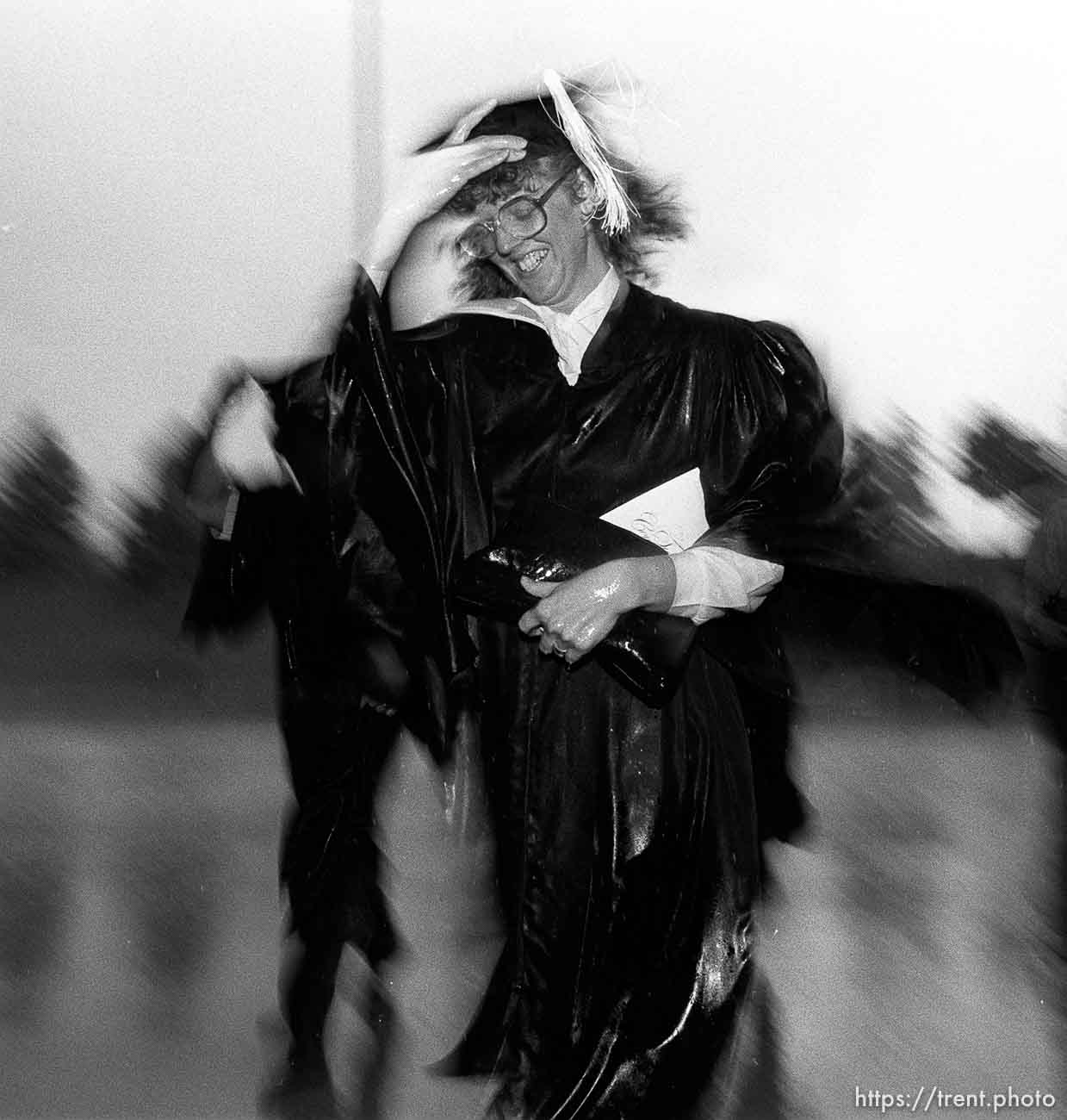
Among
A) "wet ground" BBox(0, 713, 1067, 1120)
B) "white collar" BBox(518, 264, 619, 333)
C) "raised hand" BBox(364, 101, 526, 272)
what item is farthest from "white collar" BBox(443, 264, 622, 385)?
"wet ground" BBox(0, 713, 1067, 1120)

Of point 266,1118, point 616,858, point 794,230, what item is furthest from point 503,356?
point 266,1118

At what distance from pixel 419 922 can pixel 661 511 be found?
54 centimetres

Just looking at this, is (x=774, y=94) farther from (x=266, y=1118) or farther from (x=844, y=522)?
(x=266, y=1118)

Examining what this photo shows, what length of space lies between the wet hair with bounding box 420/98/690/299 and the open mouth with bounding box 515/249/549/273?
0.03m

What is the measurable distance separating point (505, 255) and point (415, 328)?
0.13 meters

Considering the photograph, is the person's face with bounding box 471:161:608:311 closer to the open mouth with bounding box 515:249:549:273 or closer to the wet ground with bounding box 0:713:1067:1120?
the open mouth with bounding box 515:249:549:273

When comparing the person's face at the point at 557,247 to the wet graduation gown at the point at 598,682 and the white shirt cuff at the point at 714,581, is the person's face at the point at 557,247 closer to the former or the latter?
the wet graduation gown at the point at 598,682

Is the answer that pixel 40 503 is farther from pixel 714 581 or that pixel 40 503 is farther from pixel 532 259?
pixel 714 581

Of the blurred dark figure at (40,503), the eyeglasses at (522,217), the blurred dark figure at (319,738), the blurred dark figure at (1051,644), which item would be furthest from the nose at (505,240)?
the blurred dark figure at (1051,644)

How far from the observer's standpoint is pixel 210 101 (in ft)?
6.03

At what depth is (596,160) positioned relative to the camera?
1734mm

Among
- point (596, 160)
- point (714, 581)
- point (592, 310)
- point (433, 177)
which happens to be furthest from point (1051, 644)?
point (433, 177)

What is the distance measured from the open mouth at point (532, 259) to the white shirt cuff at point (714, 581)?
14.0 inches

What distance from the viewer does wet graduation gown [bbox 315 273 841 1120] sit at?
1.72 meters
